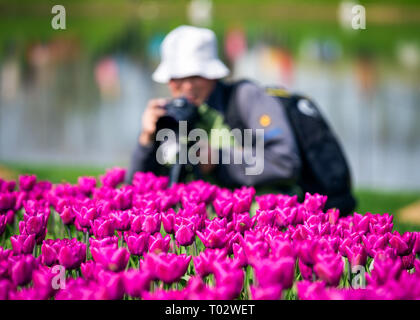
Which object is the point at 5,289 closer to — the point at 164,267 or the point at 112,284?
the point at 112,284

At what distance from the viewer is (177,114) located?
2133 millimetres

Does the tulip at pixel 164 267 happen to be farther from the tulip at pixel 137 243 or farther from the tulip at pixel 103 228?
the tulip at pixel 103 228

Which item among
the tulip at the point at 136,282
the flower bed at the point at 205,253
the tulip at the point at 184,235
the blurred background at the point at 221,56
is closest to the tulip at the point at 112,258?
the flower bed at the point at 205,253

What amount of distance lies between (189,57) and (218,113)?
30 centimetres

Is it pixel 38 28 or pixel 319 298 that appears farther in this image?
pixel 38 28

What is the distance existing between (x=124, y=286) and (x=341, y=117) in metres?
6.36

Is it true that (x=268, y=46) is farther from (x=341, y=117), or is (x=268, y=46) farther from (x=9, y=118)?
(x=9, y=118)

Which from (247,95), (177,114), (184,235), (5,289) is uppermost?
(247,95)

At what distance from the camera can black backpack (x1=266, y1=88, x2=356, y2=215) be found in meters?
2.49

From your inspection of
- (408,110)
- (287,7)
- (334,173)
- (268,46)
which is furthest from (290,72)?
(334,173)

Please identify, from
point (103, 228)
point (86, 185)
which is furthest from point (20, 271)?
point (86, 185)

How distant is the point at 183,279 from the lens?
1.33 metres

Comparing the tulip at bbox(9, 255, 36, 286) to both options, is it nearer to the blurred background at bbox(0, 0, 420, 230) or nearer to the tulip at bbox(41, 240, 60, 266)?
the tulip at bbox(41, 240, 60, 266)

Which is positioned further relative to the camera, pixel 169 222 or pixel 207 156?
pixel 207 156
